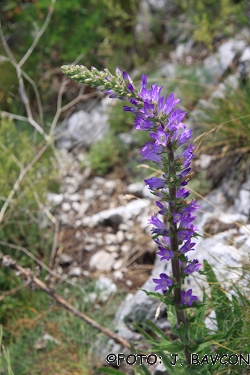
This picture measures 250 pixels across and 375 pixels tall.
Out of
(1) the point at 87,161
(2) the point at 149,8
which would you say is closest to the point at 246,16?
(2) the point at 149,8

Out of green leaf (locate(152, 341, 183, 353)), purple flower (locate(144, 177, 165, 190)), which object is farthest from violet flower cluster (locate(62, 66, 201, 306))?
green leaf (locate(152, 341, 183, 353))

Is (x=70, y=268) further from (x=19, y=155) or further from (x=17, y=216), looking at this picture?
(x=19, y=155)

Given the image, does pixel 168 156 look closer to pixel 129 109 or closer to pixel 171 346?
pixel 129 109

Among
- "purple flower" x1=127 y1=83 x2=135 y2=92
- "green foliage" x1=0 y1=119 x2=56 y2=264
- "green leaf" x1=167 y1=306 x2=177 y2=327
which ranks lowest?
"green leaf" x1=167 y1=306 x2=177 y2=327

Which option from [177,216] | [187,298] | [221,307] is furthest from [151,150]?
[221,307]

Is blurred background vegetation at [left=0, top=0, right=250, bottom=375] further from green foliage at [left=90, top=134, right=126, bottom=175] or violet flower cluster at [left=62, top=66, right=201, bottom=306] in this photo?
violet flower cluster at [left=62, top=66, right=201, bottom=306]

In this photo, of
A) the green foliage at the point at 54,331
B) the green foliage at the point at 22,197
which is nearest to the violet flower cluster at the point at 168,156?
the green foliage at the point at 54,331
